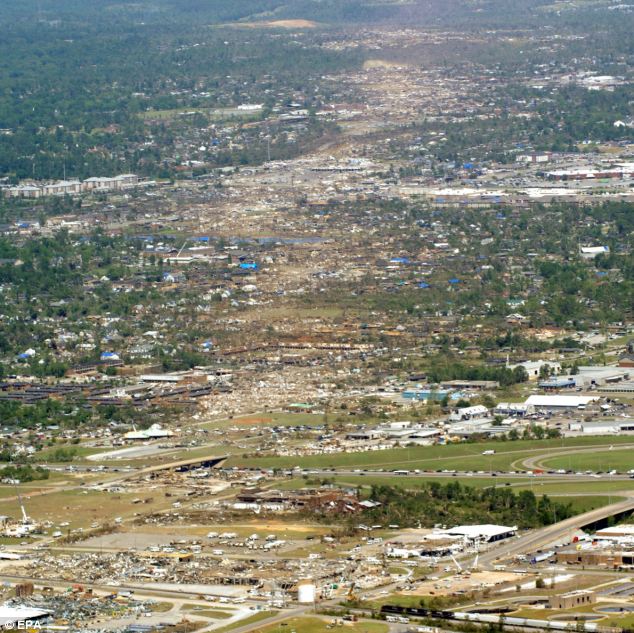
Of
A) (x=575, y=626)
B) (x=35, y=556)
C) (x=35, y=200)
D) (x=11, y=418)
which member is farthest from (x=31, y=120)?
(x=575, y=626)

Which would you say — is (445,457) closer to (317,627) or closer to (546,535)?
(546,535)

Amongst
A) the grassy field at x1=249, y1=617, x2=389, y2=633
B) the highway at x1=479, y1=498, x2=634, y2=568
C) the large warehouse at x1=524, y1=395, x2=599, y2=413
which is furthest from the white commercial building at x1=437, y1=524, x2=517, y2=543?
the large warehouse at x1=524, y1=395, x2=599, y2=413

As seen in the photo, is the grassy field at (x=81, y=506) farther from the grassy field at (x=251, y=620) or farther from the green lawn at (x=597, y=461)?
the grassy field at (x=251, y=620)

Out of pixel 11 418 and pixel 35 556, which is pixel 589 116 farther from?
pixel 35 556

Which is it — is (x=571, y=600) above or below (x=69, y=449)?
A: above

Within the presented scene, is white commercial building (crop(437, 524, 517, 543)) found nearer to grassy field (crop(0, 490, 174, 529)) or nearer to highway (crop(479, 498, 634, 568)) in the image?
highway (crop(479, 498, 634, 568))

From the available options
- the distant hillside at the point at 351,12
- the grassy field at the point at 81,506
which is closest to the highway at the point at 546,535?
the grassy field at the point at 81,506

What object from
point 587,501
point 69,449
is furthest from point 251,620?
point 69,449
